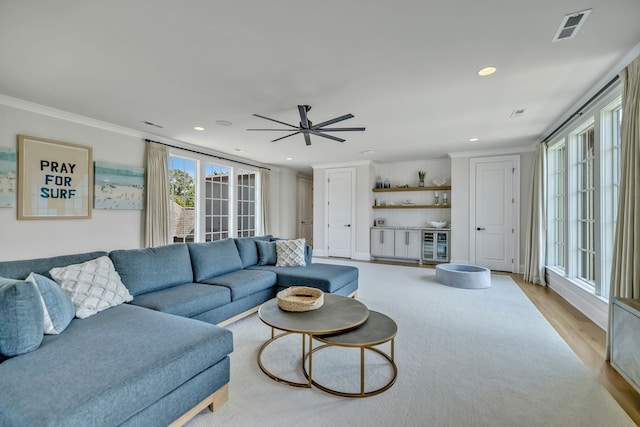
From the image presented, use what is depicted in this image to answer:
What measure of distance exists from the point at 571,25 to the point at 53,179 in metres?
5.49

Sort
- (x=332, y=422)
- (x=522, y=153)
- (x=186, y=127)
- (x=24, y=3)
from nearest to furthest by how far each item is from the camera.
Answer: (x=332, y=422) < (x=24, y=3) < (x=186, y=127) < (x=522, y=153)

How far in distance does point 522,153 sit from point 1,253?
829 cm

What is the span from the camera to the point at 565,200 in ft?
13.2

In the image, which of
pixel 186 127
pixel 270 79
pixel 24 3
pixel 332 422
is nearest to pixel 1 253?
pixel 186 127

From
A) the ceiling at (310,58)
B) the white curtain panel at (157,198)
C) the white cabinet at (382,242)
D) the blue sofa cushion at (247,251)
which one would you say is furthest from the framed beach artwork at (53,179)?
the white cabinet at (382,242)

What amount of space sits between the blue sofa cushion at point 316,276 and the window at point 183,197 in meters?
2.38

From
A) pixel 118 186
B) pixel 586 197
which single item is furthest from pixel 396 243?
pixel 118 186

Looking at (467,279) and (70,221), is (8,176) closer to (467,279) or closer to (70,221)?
(70,221)

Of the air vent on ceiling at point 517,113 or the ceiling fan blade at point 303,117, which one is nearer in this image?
the ceiling fan blade at point 303,117

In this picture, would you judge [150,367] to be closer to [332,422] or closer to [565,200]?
[332,422]

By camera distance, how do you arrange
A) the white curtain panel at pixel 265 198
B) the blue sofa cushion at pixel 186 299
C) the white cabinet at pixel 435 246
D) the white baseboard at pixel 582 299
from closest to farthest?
1. the blue sofa cushion at pixel 186 299
2. the white baseboard at pixel 582 299
3. the white cabinet at pixel 435 246
4. the white curtain panel at pixel 265 198

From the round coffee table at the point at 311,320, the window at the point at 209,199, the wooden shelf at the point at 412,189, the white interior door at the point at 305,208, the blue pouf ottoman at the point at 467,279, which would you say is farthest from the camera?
the white interior door at the point at 305,208

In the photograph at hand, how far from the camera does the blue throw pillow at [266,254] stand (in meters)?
4.15

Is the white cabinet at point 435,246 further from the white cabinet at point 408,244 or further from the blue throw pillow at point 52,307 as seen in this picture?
the blue throw pillow at point 52,307
